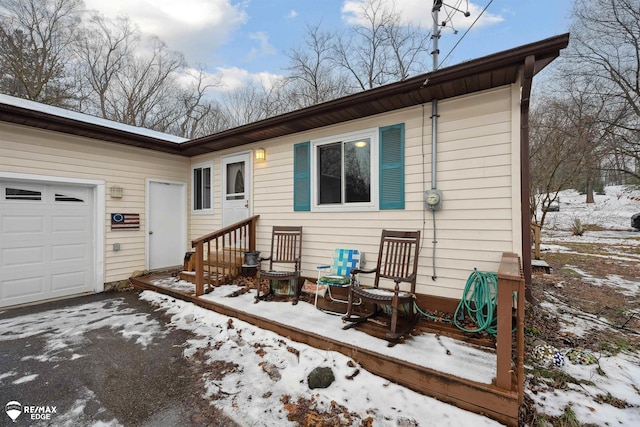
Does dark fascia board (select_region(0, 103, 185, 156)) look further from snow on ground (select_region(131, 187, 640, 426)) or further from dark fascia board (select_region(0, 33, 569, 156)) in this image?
snow on ground (select_region(131, 187, 640, 426))

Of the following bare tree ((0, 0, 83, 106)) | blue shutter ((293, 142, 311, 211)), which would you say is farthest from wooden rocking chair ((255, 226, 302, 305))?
bare tree ((0, 0, 83, 106))

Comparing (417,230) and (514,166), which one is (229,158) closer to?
(417,230)

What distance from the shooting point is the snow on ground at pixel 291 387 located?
2047 mm

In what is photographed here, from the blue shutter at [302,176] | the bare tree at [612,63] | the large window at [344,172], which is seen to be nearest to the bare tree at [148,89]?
the blue shutter at [302,176]

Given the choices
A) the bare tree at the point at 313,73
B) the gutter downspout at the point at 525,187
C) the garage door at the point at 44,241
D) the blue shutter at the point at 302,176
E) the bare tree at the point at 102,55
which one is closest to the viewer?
the gutter downspout at the point at 525,187

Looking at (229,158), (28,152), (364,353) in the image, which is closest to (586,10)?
(229,158)

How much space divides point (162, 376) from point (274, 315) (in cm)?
134

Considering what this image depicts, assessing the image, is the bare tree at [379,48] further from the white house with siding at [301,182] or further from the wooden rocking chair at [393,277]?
the wooden rocking chair at [393,277]

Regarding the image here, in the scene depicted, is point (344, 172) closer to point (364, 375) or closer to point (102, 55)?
point (364, 375)

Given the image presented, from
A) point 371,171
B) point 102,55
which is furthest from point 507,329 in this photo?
point 102,55

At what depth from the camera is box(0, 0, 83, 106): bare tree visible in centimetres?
978

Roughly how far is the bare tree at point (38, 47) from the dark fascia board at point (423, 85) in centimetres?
1040

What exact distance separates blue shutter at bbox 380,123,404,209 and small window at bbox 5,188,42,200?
19.5 ft

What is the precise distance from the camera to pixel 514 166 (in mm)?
3111
